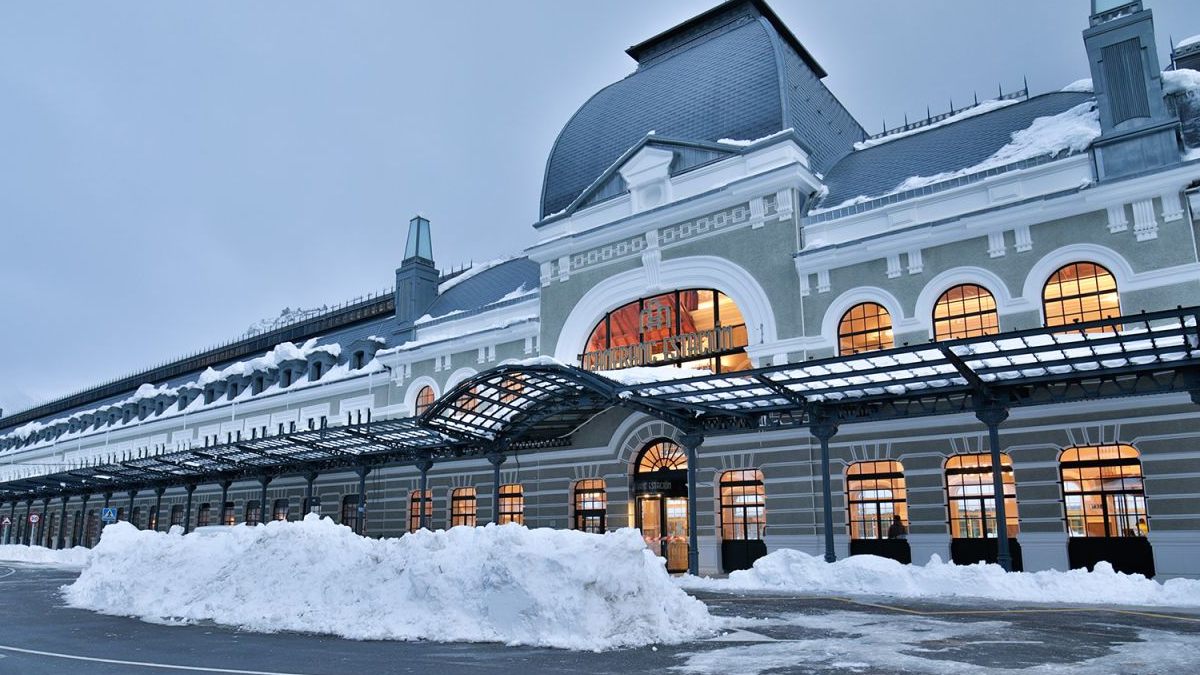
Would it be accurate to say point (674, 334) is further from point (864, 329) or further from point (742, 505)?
point (864, 329)

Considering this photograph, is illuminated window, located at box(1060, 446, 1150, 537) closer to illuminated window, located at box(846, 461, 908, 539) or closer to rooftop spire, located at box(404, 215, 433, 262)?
illuminated window, located at box(846, 461, 908, 539)

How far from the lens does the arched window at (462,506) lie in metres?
34.1

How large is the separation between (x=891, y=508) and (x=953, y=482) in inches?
70.9

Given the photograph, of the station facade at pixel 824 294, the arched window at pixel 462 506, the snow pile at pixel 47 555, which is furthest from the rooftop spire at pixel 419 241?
the snow pile at pixel 47 555

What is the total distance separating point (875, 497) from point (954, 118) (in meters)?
13.0

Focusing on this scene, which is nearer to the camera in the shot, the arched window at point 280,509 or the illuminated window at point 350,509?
the illuminated window at point 350,509

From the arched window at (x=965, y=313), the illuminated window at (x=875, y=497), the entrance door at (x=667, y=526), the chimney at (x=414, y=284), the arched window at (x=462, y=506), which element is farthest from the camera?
the chimney at (x=414, y=284)

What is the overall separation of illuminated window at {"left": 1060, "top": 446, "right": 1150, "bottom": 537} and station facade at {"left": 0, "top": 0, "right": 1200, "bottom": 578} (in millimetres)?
49

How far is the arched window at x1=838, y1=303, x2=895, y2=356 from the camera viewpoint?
2373 cm

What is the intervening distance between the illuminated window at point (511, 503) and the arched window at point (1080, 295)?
19100 mm

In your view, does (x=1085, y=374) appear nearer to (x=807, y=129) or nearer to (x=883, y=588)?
(x=883, y=588)

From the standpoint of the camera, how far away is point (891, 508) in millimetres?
23094

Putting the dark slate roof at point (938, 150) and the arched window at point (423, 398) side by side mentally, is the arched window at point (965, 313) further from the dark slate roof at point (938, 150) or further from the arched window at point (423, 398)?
the arched window at point (423, 398)

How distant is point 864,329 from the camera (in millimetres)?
24062
